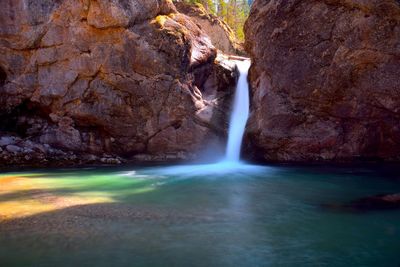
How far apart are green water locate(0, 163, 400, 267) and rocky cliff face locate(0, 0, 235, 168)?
19.2ft

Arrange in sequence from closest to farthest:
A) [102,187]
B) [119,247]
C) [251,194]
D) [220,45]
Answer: [119,247] → [251,194] → [102,187] → [220,45]

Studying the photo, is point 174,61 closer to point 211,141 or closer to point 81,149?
point 211,141

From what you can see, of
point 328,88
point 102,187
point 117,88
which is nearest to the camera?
point 102,187

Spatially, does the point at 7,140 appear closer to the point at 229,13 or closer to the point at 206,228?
the point at 206,228

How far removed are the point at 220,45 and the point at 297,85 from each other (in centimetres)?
1915

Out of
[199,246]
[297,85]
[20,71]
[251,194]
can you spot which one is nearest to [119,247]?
[199,246]

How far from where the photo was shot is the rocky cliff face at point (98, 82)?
57.3 feet

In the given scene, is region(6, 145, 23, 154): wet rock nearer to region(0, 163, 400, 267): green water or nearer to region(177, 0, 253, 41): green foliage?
region(0, 163, 400, 267): green water

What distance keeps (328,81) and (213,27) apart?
20019mm

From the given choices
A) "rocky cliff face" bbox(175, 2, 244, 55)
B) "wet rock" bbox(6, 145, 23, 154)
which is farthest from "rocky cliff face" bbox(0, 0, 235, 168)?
"rocky cliff face" bbox(175, 2, 244, 55)

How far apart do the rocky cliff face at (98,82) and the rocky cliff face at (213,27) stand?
16070mm

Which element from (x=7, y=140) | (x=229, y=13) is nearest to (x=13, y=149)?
(x=7, y=140)

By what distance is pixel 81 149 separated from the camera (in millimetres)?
17797

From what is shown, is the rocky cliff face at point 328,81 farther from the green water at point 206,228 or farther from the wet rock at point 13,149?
the wet rock at point 13,149
